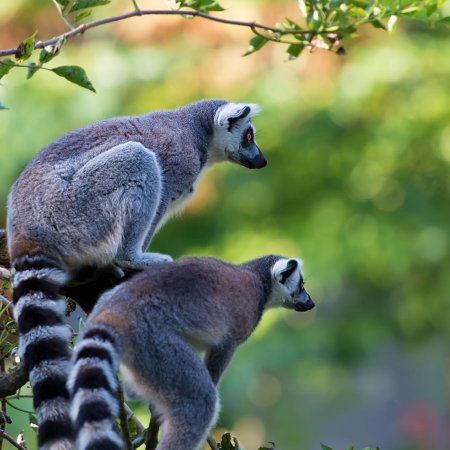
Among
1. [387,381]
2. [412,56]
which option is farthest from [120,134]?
[387,381]

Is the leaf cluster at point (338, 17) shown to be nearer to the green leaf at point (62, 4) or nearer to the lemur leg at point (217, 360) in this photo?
the green leaf at point (62, 4)

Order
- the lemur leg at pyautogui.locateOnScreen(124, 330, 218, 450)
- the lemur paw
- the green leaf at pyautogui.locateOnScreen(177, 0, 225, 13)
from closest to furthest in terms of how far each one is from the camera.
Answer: the lemur leg at pyautogui.locateOnScreen(124, 330, 218, 450), the green leaf at pyautogui.locateOnScreen(177, 0, 225, 13), the lemur paw

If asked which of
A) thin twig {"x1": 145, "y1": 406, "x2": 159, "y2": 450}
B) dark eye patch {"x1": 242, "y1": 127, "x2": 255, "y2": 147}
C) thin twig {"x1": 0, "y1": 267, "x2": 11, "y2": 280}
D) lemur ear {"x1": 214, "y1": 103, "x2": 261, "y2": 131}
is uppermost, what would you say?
thin twig {"x1": 0, "y1": 267, "x2": 11, "y2": 280}

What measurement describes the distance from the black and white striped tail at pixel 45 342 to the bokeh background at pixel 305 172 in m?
7.23

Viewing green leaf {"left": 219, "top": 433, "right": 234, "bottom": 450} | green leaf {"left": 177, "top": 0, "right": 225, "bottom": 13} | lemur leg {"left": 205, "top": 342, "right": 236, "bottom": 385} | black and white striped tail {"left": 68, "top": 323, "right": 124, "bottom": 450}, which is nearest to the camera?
black and white striped tail {"left": 68, "top": 323, "right": 124, "bottom": 450}

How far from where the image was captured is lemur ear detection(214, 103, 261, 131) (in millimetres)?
5289

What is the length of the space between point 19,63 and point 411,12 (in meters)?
1.76

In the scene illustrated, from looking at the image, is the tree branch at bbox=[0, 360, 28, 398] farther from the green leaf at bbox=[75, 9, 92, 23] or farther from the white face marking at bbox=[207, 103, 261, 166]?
the white face marking at bbox=[207, 103, 261, 166]

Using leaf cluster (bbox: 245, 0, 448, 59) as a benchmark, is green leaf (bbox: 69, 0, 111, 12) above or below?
above

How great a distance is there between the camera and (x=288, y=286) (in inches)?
173

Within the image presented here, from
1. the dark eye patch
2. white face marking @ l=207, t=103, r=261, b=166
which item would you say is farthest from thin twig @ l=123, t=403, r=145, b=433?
the dark eye patch

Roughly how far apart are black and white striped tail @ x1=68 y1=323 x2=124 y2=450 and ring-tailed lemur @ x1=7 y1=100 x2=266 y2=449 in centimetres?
17

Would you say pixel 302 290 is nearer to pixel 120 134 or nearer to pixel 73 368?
pixel 120 134

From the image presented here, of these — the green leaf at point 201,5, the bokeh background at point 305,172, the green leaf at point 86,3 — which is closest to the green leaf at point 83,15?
the green leaf at point 86,3
